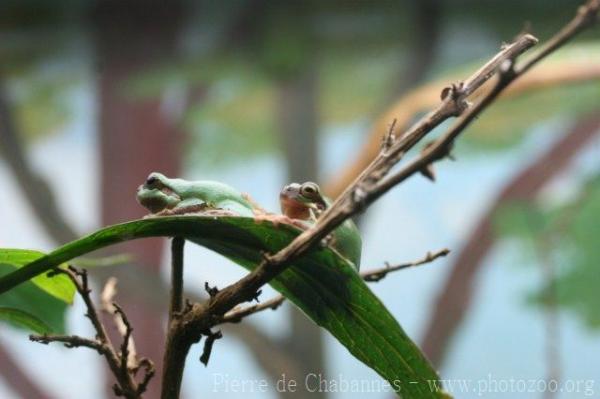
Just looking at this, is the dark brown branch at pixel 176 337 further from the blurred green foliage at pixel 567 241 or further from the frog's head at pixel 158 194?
the blurred green foliage at pixel 567 241

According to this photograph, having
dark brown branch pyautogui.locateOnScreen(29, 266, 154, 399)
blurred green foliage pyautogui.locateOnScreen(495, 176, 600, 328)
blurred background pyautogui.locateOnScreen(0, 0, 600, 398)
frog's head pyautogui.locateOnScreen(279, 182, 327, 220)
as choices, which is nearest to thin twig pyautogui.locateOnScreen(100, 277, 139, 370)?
dark brown branch pyautogui.locateOnScreen(29, 266, 154, 399)

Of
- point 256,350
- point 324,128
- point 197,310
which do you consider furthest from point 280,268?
point 324,128

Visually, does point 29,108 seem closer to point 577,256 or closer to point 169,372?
point 577,256

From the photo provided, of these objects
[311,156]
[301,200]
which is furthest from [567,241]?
[301,200]

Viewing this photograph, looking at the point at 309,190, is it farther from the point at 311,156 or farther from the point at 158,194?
the point at 311,156

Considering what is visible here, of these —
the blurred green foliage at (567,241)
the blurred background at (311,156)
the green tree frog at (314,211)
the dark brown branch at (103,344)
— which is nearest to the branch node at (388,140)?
the green tree frog at (314,211)

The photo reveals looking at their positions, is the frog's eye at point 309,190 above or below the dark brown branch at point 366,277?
above

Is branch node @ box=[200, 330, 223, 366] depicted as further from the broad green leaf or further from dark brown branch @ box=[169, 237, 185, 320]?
the broad green leaf
